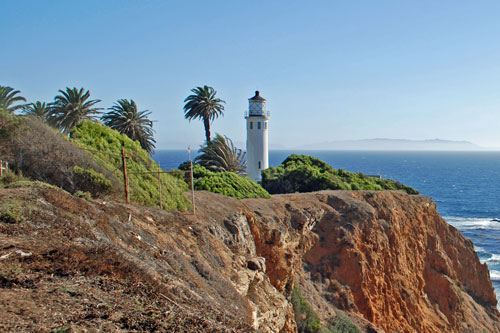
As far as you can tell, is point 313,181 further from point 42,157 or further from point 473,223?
point 473,223

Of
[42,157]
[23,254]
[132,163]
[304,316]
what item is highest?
[42,157]

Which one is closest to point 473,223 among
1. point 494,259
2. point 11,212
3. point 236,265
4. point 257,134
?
point 494,259

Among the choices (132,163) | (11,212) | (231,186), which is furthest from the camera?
(231,186)

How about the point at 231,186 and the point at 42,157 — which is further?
the point at 231,186

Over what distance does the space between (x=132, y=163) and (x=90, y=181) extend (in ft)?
10.6

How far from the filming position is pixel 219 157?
35.9 metres

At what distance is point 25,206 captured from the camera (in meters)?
8.40

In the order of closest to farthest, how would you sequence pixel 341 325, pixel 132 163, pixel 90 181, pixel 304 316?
pixel 90 181
pixel 132 163
pixel 304 316
pixel 341 325

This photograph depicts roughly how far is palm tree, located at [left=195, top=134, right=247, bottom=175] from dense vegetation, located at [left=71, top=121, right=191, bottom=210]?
18.2 meters

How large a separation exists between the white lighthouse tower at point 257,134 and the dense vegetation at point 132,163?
2352cm

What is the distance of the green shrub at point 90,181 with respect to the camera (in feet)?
42.5

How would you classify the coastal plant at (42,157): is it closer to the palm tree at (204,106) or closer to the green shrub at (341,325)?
the green shrub at (341,325)

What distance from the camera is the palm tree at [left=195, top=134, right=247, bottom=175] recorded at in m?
35.8

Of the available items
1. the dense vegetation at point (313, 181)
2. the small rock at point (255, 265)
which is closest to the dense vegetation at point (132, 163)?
the small rock at point (255, 265)
